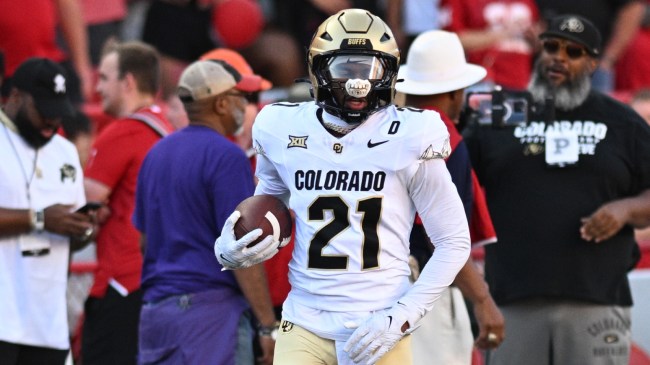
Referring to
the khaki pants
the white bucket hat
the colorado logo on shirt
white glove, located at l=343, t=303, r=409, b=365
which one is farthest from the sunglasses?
white glove, located at l=343, t=303, r=409, b=365

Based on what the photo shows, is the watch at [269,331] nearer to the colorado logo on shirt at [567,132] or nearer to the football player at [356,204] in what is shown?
the football player at [356,204]

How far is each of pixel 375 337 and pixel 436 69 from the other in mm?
1943

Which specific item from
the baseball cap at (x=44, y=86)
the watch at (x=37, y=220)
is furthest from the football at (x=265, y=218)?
the baseball cap at (x=44, y=86)

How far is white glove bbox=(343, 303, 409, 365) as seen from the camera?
14.6ft

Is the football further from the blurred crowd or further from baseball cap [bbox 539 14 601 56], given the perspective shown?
the blurred crowd

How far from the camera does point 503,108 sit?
6.44m

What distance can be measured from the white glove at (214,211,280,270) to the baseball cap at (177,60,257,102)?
144 cm

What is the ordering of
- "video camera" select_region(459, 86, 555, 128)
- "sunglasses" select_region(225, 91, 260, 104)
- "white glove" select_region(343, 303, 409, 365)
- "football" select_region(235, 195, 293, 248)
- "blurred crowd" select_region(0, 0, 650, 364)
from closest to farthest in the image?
1. "white glove" select_region(343, 303, 409, 365)
2. "football" select_region(235, 195, 293, 248)
3. "sunglasses" select_region(225, 91, 260, 104)
4. "video camera" select_region(459, 86, 555, 128)
5. "blurred crowd" select_region(0, 0, 650, 364)

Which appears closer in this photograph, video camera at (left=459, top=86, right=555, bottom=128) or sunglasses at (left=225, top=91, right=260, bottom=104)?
sunglasses at (left=225, top=91, right=260, bottom=104)

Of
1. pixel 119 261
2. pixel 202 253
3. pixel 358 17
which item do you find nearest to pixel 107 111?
pixel 119 261

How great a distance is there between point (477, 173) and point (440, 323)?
104 centimetres

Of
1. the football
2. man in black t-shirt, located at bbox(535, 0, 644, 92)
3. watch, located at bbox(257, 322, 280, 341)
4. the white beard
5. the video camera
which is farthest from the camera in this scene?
man in black t-shirt, located at bbox(535, 0, 644, 92)

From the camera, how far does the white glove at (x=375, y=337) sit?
446cm

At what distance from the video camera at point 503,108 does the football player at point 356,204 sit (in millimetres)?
1767
